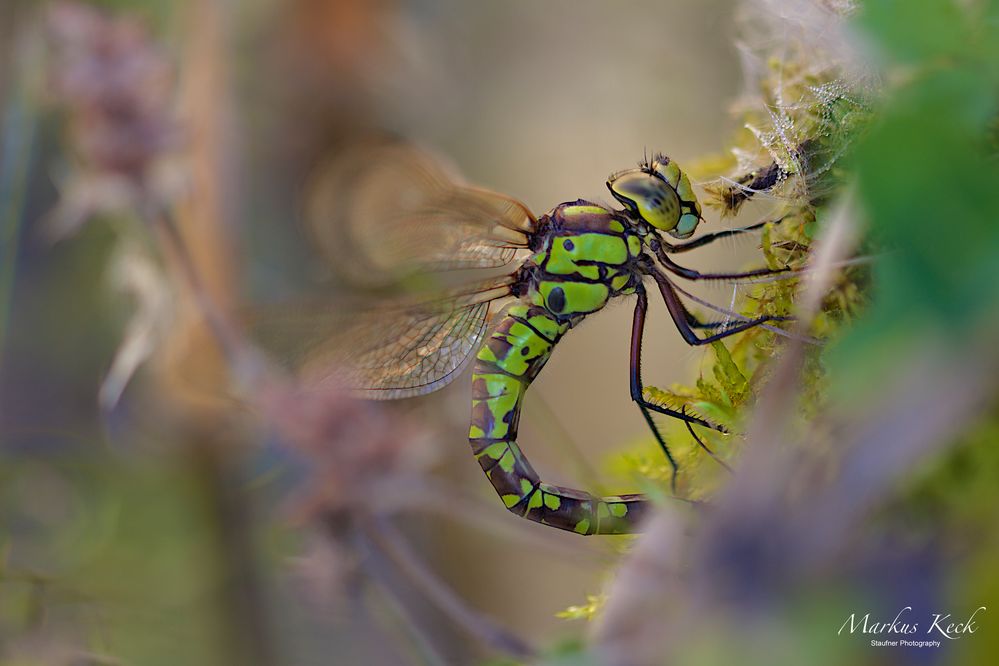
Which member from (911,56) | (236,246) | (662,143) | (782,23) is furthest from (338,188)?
(911,56)

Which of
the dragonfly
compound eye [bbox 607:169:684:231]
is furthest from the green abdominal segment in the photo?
compound eye [bbox 607:169:684:231]

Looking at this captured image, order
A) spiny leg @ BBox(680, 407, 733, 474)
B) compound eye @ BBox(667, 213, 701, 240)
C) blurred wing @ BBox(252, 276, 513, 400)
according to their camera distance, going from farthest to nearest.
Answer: blurred wing @ BBox(252, 276, 513, 400) < compound eye @ BBox(667, 213, 701, 240) < spiny leg @ BBox(680, 407, 733, 474)

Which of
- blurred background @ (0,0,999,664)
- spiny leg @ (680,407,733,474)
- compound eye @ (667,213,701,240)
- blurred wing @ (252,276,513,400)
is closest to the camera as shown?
blurred background @ (0,0,999,664)

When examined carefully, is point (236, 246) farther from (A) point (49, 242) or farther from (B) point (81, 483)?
(B) point (81, 483)

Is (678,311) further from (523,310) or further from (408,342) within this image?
(408,342)
